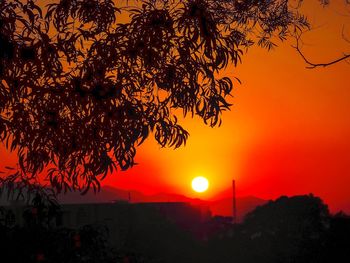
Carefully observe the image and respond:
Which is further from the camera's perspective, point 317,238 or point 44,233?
point 317,238

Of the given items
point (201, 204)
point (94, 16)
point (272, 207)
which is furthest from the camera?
point (201, 204)

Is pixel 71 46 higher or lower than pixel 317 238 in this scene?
higher

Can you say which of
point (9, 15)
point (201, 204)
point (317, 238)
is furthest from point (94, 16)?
point (201, 204)

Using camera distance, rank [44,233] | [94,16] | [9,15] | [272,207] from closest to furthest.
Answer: [44,233] < [9,15] < [94,16] < [272,207]

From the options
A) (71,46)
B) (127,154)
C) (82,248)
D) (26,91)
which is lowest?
(82,248)

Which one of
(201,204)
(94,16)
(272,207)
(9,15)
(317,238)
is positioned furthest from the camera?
(201,204)

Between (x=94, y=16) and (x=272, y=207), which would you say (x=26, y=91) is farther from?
(x=272, y=207)

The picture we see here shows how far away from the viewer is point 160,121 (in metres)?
13.4

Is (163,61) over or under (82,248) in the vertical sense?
over

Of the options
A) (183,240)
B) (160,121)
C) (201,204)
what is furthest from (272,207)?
(160,121)

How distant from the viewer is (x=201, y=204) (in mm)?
47375

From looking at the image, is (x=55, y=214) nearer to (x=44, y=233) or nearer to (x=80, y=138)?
(x=44, y=233)

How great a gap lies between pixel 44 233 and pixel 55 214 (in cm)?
64

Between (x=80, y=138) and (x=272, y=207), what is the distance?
1043 inches
